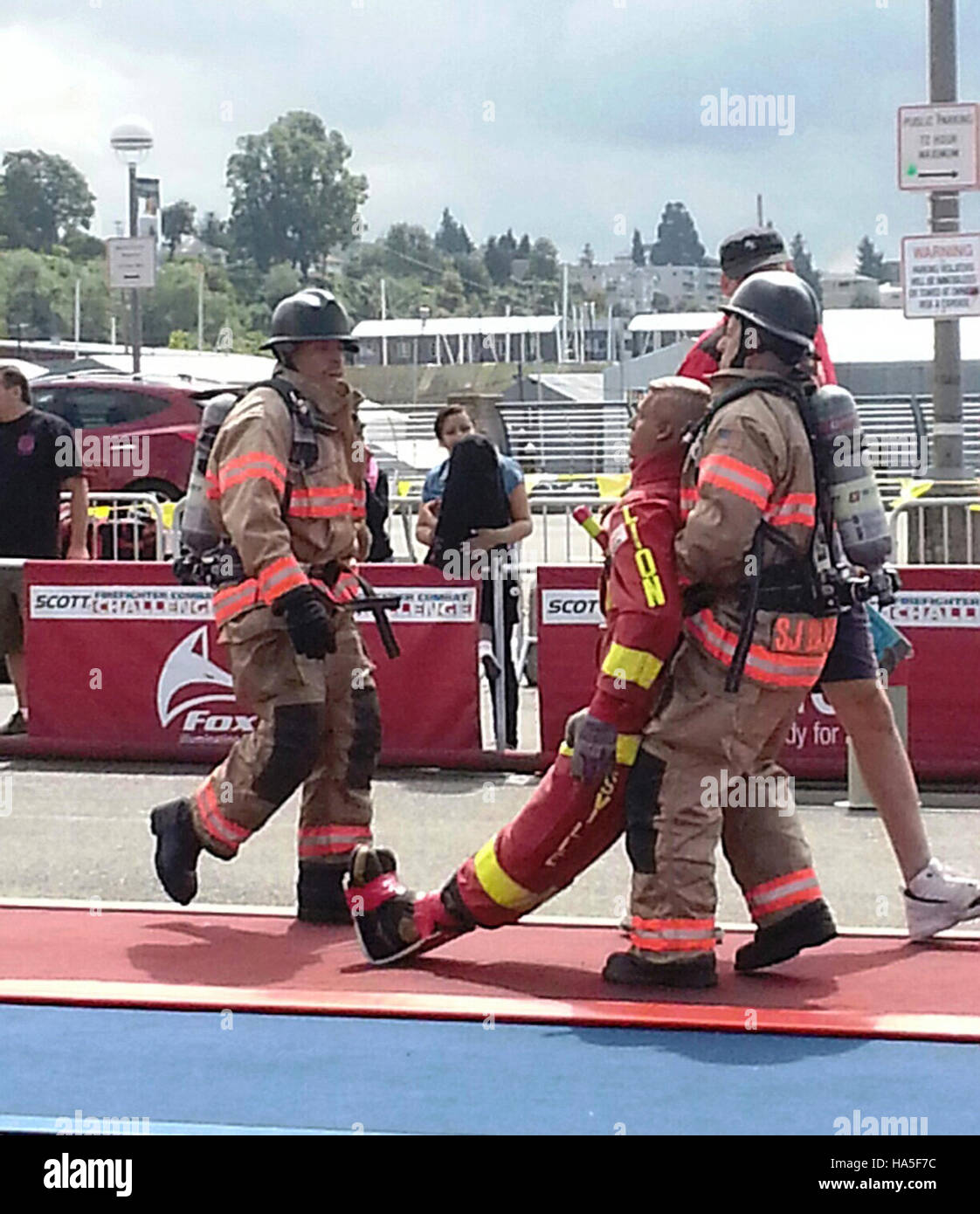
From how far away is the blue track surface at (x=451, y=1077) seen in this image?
469cm

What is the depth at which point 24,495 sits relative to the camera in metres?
10.8

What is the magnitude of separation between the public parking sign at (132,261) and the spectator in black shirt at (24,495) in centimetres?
745

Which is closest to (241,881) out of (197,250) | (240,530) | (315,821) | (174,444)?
(315,821)

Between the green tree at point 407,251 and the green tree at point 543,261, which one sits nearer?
the green tree at point 407,251

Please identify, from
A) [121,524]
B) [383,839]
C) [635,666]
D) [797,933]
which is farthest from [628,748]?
[121,524]

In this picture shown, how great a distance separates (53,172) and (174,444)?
272 feet

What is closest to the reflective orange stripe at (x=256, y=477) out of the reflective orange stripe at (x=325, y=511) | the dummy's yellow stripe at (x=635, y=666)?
the reflective orange stripe at (x=325, y=511)

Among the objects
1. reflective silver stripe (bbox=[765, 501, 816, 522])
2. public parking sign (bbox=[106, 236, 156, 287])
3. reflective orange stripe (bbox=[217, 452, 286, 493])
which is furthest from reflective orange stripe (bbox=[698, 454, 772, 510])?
public parking sign (bbox=[106, 236, 156, 287])

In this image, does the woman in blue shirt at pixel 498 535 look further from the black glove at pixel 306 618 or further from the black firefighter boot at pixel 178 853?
the black glove at pixel 306 618

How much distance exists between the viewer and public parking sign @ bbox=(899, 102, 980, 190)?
1164 cm

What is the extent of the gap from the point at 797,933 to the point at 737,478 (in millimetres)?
1393

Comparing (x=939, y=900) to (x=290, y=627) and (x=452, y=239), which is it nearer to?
(x=290, y=627)

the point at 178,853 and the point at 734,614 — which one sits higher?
the point at 734,614
